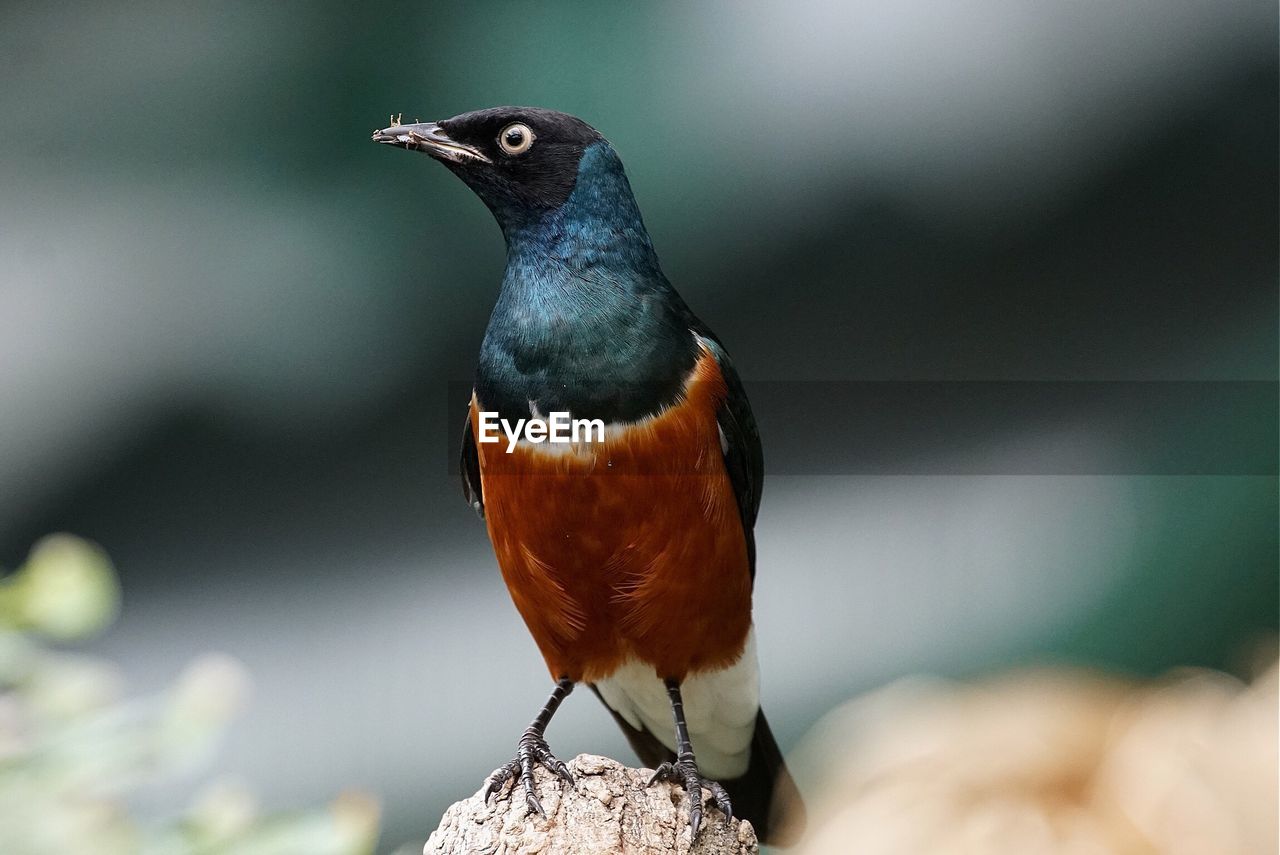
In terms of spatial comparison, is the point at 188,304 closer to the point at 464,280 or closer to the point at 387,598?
the point at 464,280

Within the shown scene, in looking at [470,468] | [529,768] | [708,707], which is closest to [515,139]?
[470,468]

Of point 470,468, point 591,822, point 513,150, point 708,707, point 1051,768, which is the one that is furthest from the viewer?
point 1051,768

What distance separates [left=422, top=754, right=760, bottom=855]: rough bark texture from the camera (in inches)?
80.4

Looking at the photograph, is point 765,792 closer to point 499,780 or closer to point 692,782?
point 692,782

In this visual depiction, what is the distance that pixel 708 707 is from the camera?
2568 millimetres

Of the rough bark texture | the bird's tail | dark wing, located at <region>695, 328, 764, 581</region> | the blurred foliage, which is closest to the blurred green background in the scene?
the blurred foliage

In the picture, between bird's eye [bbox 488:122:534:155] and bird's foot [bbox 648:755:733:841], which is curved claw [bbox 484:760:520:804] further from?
bird's eye [bbox 488:122:534:155]

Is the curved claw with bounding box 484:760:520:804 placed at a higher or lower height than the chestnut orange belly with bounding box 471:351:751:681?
lower

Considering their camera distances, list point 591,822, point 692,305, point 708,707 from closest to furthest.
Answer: point 591,822 → point 708,707 → point 692,305

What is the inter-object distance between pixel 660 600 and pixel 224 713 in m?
1.48

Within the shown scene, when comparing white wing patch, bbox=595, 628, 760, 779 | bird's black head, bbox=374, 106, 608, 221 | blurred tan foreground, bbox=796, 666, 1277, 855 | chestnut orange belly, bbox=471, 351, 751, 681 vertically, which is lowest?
blurred tan foreground, bbox=796, 666, 1277, 855

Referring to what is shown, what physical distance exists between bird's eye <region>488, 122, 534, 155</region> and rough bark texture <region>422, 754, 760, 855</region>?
3.54 feet

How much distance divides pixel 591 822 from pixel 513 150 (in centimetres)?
117

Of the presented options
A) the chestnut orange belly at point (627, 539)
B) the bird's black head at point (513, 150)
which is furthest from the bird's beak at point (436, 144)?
the chestnut orange belly at point (627, 539)
